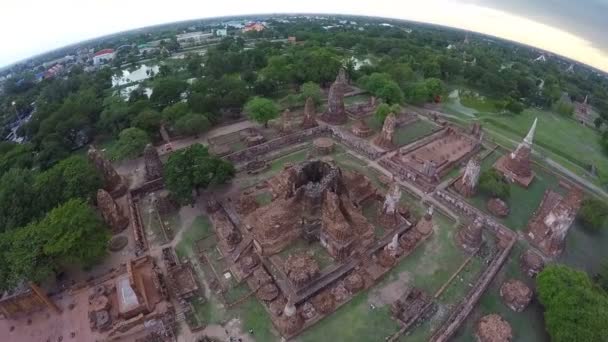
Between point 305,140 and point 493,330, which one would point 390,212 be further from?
point 305,140

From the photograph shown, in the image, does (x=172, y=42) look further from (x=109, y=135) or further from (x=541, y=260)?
(x=541, y=260)

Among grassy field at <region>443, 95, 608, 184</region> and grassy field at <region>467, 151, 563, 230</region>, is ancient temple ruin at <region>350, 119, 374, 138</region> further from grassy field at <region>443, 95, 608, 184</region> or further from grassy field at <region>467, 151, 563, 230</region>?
grassy field at <region>443, 95, 608, 184</region>

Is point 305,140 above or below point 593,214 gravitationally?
above

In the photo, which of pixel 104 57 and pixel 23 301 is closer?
pixel 23 301

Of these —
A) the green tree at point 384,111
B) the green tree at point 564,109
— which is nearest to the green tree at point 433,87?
the green tree at point 384,111

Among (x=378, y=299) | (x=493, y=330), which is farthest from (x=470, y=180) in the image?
(x=378, y=299)

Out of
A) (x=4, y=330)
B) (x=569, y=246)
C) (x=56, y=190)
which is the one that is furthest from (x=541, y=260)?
(x=56, y=190)

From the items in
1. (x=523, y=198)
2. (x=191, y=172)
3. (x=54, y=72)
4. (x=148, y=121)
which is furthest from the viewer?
(x=54, y=72)

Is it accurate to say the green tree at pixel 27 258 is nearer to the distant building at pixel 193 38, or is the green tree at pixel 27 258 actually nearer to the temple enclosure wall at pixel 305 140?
the temple enclosure wall at pixel 305 140
